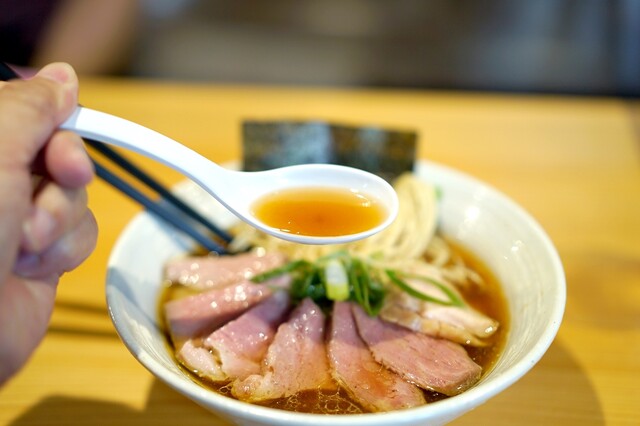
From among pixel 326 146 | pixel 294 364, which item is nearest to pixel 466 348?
pixel 294 364

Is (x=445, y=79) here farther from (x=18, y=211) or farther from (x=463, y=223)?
(x=18, y=211)

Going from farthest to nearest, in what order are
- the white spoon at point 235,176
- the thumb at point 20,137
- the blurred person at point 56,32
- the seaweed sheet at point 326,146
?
the blurred person at point 56,32 → the seaweed sheet at point 326,146 → the white spoon at point 235,176 → the thumb at point 20,137

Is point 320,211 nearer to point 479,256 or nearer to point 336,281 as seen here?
point 336,281

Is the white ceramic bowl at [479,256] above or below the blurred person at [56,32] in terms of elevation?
below

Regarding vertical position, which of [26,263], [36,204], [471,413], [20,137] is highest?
[20,137]

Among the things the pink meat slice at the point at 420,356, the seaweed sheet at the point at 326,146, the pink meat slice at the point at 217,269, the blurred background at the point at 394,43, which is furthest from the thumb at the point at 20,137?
the blurred background at the point at 394,43

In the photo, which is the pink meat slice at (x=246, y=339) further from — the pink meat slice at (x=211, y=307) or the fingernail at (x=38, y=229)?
the fingernail at (x=38, y=229)

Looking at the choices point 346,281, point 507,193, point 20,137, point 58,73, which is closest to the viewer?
point 20,137

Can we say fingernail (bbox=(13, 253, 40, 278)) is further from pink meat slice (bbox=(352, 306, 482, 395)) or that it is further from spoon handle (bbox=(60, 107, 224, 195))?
pink meat slice (bbox=(352, 306, 482, 395))
